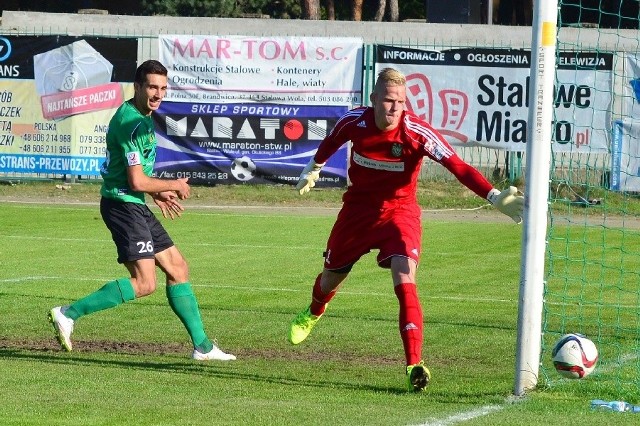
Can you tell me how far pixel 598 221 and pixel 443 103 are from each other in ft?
12.5

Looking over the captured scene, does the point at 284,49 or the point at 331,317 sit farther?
Result: the point at 284,49

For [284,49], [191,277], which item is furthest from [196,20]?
[191,277]

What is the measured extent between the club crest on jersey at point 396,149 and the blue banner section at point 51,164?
15.9 meters

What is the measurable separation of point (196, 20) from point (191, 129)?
13.2 ft

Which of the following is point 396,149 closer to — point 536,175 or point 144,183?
point 536,175

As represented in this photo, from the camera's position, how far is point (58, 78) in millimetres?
23844

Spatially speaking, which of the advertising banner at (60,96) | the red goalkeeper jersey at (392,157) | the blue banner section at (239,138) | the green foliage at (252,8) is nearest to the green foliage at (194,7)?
the green foliage at (252,8)

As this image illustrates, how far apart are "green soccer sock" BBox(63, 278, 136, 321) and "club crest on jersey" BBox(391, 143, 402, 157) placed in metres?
2.31

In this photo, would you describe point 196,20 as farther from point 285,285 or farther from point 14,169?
point 285,285

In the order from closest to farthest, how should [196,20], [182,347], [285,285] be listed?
1. [182,347]
2. [285,285]
3. [196,20]

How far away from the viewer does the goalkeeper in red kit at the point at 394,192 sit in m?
7.90

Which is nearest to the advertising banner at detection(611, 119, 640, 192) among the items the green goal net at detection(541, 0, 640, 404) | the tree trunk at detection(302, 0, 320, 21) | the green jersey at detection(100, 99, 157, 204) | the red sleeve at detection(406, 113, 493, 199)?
the green goal net at detection(541, 0, 640, 404)

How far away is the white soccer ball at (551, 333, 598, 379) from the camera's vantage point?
7703mm

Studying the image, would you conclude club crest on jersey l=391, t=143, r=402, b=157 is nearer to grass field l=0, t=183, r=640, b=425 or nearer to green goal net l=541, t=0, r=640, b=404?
green goal net l=541, t=0, r=640, b=404
